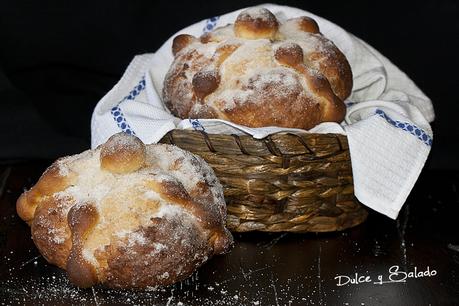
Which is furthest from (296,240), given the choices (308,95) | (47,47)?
(47,47)

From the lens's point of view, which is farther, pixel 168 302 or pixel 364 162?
pixel 364 162

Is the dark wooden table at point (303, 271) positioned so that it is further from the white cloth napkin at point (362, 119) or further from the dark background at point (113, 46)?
the dark background at point (113, 46)

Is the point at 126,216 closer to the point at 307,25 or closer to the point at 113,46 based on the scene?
the point at 307,25

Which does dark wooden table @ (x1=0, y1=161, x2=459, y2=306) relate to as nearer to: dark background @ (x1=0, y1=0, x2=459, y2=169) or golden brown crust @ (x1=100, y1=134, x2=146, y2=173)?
golden brown crust @ (x1=100, y1=134, x2=146, y2=173)

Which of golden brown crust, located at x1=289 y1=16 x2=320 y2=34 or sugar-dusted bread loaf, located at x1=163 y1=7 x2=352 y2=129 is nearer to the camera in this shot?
sugar-dusted bread loaf, located at x1=163 y1=7 x2=352 y2=129

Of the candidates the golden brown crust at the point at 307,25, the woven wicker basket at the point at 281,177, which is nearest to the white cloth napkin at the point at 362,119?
the woven wicker basket at the point at 281,177

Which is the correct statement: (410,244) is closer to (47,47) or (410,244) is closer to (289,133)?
(289,133)

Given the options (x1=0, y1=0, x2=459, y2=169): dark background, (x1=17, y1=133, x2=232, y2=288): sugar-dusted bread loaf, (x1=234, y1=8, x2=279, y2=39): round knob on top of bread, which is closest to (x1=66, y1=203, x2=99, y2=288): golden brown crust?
(x1=17, y1=133, x2=232, y2=288): sugar-dusted bread loaf
